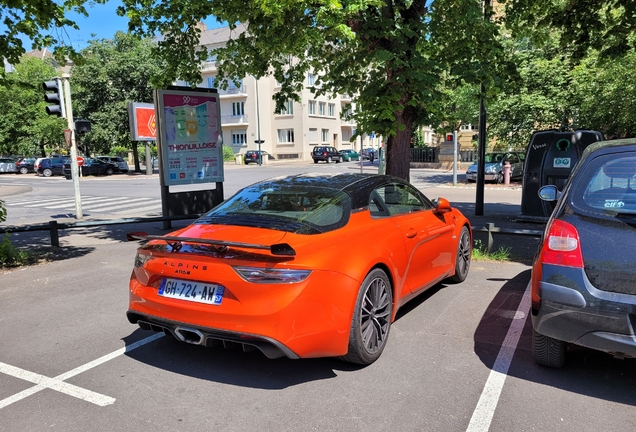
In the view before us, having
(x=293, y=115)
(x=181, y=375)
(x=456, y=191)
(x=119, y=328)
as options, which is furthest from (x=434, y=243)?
(x=293, y=115)

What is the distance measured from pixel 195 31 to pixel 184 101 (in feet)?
4.99

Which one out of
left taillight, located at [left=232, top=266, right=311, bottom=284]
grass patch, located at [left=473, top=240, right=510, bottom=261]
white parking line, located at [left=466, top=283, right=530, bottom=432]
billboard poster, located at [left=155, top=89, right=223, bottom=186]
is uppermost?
billboard poster, located at [left=155, top=89, right=223, bottom=186]

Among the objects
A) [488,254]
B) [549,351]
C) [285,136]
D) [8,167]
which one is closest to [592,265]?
[549,351]

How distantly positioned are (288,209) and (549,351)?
230 centimetres

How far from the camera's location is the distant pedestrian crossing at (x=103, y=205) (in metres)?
16.1

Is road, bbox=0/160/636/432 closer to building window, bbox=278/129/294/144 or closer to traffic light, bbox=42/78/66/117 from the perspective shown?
traffic light, bbox=42/78/66/117

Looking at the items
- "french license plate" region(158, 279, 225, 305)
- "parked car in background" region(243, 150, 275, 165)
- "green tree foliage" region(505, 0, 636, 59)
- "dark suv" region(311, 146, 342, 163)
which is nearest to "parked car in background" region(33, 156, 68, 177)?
"parked car in background" region(243, 150, 275, 165)

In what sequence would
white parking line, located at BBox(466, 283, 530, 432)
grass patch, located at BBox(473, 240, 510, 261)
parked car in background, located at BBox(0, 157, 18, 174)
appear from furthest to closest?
parked car in background, located at BBox(0, 157, 18, 174), grass patch, located at BBox(473, 240, 510, 261), white parking line, located at BBox(466, 283, 530, 432)

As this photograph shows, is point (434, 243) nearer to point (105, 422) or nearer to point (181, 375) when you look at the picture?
point (181, 375)

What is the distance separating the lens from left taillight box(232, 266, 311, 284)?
10.7ft

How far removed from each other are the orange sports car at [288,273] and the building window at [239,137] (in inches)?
2258

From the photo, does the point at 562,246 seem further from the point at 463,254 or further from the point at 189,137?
the point at 189,137

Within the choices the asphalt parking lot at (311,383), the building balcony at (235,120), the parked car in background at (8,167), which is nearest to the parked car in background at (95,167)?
the parked car in background at (8,167)

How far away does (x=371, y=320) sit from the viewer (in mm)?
3834
